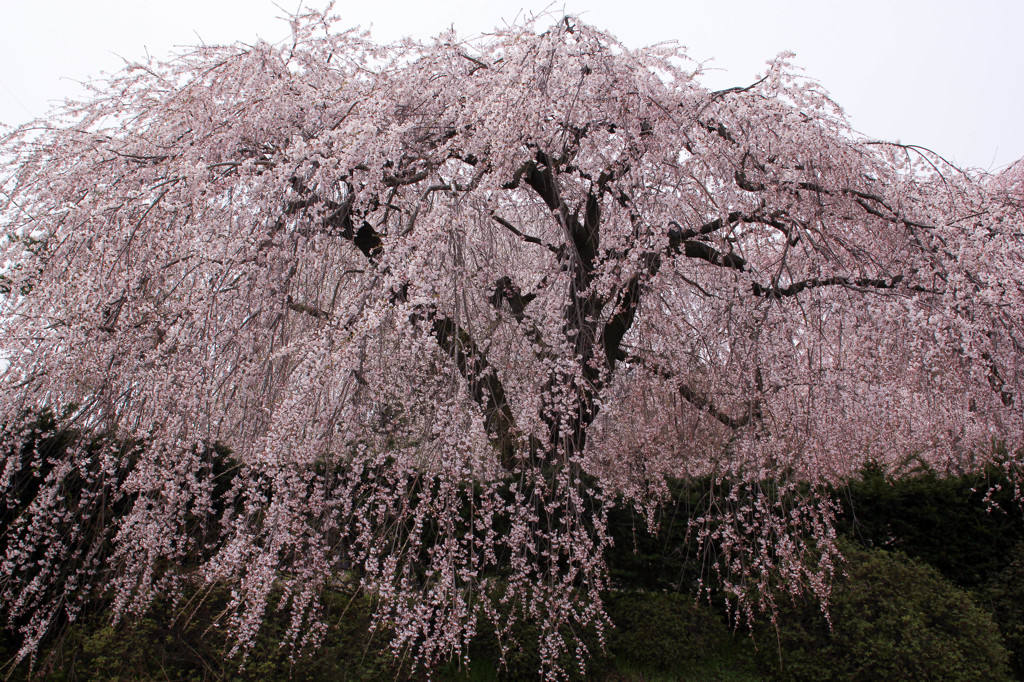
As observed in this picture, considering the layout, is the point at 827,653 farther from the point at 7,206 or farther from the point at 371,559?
the point at 7,206

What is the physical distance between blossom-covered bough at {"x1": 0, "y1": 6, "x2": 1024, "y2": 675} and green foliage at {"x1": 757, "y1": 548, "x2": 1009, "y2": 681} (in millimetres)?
250

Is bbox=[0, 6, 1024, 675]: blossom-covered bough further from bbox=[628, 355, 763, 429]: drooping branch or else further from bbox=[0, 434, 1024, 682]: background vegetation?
bbox=[0, 434, 1024, 682]: background vegetation

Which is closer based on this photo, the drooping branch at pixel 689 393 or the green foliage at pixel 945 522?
the drooping branch at pixel 689 393

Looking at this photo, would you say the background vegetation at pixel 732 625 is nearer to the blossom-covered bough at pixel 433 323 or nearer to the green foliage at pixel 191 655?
the green foliage at pixel 191 655

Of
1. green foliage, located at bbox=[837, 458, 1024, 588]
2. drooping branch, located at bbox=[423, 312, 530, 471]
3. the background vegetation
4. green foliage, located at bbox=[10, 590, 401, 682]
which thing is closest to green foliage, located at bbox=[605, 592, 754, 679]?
the background vegetation

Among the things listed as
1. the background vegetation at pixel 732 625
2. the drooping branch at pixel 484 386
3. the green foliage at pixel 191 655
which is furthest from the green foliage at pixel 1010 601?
the green foliage at pixel 191 655

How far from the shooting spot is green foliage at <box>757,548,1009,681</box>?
3.78 meters

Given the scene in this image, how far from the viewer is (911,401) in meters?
4.44

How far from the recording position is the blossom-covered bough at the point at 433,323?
3.17 metres

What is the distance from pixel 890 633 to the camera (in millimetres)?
3879

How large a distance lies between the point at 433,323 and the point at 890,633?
3.02 m

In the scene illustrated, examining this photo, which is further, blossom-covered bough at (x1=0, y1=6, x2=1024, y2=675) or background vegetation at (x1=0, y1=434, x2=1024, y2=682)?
background vegetation at (x1=0, y1=434, x2=1024, y2=682)

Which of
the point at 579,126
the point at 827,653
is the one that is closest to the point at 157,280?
the point at 579,126

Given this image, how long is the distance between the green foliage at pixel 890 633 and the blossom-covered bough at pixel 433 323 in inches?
9.9
